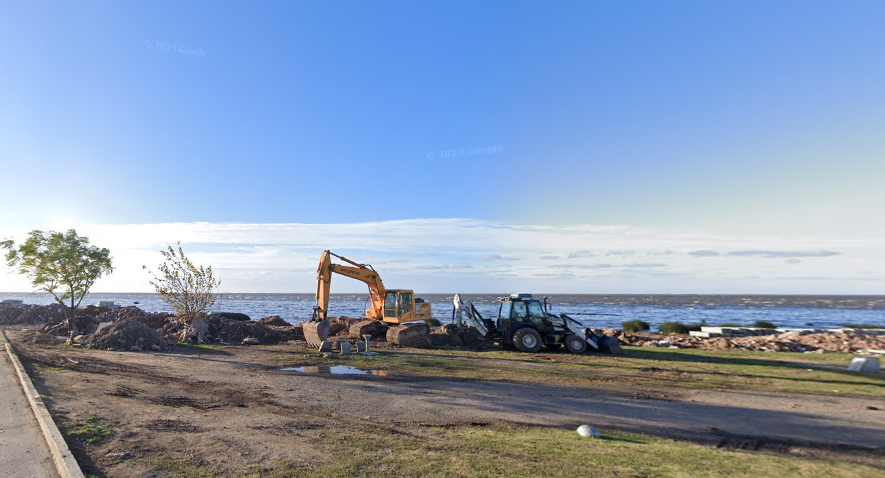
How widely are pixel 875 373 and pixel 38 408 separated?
2362 centimetres

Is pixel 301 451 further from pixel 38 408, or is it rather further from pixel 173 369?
pixel 173 369

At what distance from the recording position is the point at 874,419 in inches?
375

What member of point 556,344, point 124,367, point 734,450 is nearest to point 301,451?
point 734,450

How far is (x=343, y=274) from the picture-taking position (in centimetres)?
2462

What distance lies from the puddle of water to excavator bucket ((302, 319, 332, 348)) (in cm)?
490

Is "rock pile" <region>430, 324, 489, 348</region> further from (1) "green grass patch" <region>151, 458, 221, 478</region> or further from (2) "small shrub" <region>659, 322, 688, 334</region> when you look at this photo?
(2) "small shrub" <region>659, 322, 688, 334</region>

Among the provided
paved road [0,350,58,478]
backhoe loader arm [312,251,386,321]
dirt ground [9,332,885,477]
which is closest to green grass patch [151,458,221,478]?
dirt ground [9,332,885,477]

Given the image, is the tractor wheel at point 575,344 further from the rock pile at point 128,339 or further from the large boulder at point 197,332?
the large boulder at point 197,332

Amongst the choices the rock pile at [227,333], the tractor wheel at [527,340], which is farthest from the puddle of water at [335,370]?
the rock pile at [227,333]

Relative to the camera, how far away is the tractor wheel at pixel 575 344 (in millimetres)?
21344

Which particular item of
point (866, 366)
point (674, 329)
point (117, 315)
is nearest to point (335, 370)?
point (866, 366)

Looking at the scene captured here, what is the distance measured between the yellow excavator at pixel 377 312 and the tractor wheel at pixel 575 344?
7.26m

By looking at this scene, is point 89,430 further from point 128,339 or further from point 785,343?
point 785,343

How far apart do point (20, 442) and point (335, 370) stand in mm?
9159
